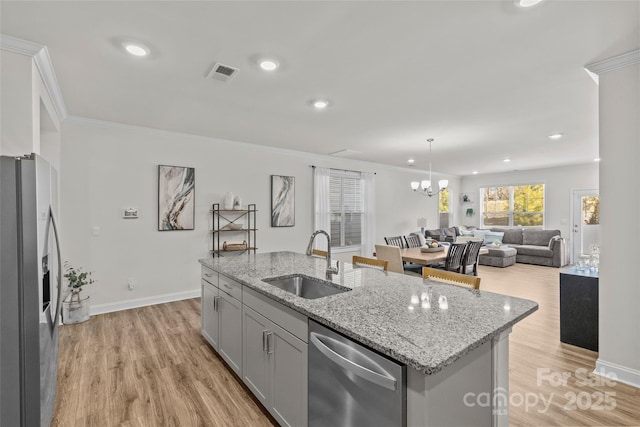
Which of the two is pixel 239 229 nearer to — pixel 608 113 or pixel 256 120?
pixel 256 120

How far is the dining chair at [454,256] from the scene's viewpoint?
4693 mm

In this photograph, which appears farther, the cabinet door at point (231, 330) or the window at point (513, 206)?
the window at point (513, 206)

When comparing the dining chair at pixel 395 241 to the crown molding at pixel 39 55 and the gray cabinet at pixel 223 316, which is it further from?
the crown molding at pixel 39 55

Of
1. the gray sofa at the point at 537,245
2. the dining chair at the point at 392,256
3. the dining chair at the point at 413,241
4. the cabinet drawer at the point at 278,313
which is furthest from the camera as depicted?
the gray sofa at the point at 537,245

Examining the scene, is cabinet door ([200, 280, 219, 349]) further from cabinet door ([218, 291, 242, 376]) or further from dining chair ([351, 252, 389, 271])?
dining chair ([351, 252, 389, 271])

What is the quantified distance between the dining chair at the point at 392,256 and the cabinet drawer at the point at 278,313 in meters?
2.53

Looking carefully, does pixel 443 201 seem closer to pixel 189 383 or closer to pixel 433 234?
pixel 433 234

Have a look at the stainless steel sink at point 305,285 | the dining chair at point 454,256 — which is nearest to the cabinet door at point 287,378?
the stainless steel sink at point 305,285

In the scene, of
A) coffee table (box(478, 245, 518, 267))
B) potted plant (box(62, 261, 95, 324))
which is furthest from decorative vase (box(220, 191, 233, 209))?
coffee table (box(478, 245, 518, 267))

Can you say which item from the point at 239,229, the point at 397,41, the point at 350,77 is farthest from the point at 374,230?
the point at 397,41

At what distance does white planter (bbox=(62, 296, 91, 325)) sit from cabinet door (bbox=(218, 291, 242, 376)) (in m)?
2.26

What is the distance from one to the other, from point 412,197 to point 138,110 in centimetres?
674

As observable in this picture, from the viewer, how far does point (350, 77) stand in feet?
8.86

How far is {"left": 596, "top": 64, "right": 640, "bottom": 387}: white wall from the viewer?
2.32 metres
